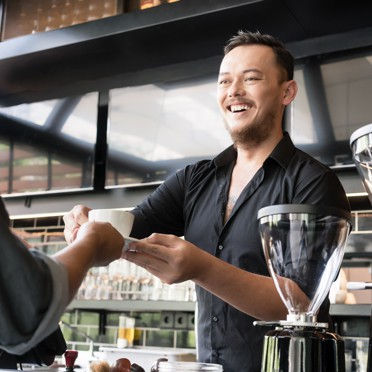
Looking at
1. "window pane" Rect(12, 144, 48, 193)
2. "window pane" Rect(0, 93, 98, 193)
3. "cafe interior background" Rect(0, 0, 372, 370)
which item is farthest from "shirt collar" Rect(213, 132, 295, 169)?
"window pane" Rect(12, 144, 48, 193)

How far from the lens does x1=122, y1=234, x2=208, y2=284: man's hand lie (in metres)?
1.02

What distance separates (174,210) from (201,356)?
370 mm

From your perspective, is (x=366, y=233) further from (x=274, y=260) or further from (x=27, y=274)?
(x=27, y=274)

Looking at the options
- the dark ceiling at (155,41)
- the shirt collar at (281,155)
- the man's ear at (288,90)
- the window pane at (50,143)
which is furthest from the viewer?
the window pane at (50,143)

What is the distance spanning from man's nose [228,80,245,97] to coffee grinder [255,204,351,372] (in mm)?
A: 617

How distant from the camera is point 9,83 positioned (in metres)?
3.48

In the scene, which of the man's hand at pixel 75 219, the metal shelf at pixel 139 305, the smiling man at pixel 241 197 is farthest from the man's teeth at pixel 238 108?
the metal shelf at pixel 139 305

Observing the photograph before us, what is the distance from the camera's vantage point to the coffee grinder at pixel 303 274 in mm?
914

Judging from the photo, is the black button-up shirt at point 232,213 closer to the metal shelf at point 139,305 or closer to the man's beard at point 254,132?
the man's beard at point 254,132

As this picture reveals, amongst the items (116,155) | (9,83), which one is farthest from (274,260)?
(9,83)

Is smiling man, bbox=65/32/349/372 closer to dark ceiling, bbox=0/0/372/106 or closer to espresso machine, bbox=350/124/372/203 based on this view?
espresso machine, bbox=350/124/372/203

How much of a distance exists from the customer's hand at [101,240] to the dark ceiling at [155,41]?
1989 mm

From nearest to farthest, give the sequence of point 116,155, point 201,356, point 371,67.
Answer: point 201,356 → point 371,67 → point 116,155

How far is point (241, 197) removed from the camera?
4.95ft
